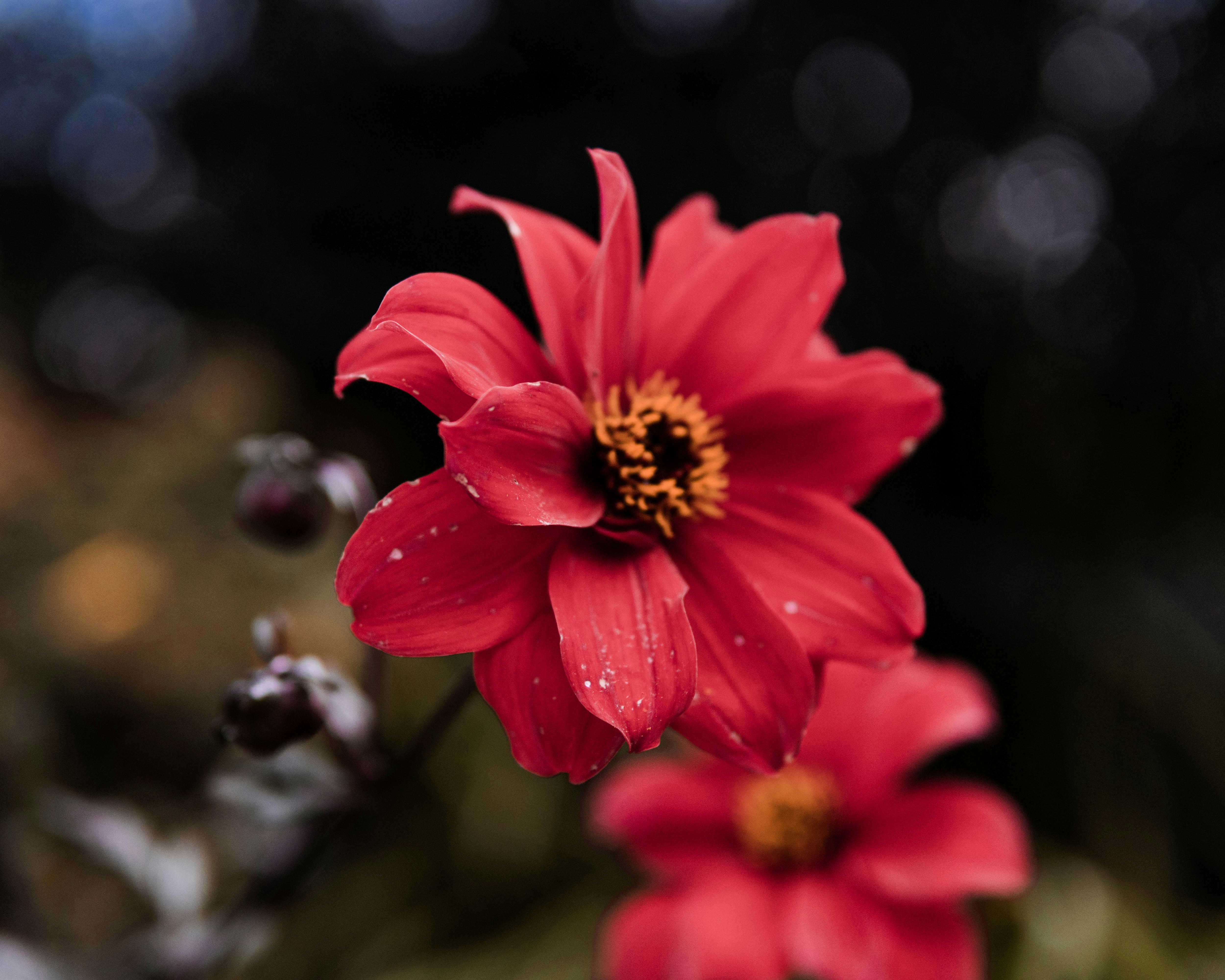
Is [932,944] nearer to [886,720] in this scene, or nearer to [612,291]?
[886,720]

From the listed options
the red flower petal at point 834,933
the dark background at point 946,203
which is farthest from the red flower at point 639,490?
the dark background at point 946,203

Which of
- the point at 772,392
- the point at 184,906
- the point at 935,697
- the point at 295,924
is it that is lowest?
the point at 295,924

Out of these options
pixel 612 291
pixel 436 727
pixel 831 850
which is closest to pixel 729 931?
pixel 831 850

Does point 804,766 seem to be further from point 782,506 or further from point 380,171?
point 380,171

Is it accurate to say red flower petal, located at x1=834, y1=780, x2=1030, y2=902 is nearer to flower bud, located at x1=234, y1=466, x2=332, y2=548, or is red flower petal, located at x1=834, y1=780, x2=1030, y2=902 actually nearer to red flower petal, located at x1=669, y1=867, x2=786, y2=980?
red flower petal, located at x1=669, y1=867, x2=786, y2=980

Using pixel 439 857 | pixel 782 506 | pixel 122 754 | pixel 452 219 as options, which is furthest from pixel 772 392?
pixel 452 219

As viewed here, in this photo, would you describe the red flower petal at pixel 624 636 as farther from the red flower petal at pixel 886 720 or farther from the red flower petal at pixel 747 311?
the red flower petal at pixel 886 720

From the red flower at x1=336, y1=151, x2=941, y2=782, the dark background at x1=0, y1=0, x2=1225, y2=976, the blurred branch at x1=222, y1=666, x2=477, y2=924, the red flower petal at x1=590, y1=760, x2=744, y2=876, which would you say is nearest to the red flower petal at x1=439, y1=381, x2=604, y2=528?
the red flower at x1=336, y1=151, x2=941, y2=782
